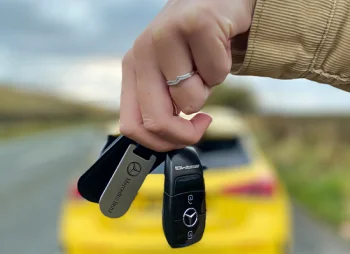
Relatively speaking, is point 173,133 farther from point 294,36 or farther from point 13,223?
point 13,223

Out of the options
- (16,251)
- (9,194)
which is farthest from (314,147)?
(16,251)

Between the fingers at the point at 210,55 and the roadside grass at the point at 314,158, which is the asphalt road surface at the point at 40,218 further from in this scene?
the fingers at the point at 210,55

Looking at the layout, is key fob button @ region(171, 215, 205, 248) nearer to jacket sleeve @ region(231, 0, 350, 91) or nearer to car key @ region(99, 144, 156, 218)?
car key @ region(99, 144, 156, 218)

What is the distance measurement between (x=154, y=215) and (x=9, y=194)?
7177mm

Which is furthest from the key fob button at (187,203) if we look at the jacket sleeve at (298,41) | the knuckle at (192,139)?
the jacket sleeve at (298,41)

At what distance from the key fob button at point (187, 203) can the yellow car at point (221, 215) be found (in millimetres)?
2733

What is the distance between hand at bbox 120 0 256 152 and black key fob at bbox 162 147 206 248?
0.16ft

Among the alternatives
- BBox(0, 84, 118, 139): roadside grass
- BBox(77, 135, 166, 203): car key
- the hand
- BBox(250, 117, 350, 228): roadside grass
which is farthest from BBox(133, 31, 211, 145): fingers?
BBox(0, 84, 118, 139): roadside grass

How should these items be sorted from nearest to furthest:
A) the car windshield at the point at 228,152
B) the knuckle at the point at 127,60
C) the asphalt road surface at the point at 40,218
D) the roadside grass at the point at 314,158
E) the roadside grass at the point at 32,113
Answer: the knuckle at the point at 127,60 < the car windshield at the point at 228,152 < the asphalt road surface at the point at 40,218 < the roadside grass at the point at 314,158 < the roadside grass at the point at 32,113

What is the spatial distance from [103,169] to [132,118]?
15 centimetres

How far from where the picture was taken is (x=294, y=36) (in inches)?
34.3

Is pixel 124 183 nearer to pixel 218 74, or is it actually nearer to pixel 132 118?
pixel 132 118

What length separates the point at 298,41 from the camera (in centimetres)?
88

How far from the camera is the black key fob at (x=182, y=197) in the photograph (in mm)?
925
